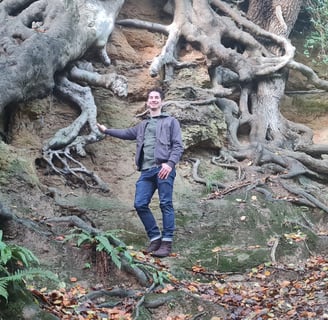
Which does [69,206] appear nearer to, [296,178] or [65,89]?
[65,89]

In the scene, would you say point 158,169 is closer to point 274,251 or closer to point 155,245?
point 155,245

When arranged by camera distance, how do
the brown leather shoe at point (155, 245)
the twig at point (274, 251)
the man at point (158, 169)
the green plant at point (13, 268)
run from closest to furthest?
1. the green plant at point (13, 268)
2. the man at point (158, 169)
3. the brown leather shoe at point (155, 245)
4. the twig at point (274, 251)

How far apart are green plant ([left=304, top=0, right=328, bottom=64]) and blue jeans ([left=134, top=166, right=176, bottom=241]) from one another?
8363 millimetres

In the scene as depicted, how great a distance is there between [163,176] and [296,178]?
4.29 meters

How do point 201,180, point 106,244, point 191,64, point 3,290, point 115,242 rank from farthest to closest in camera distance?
point 191,64, point 201,180, point 115,242, point 106,244, point 3,290

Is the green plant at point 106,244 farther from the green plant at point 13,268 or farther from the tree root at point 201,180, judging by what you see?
the tree root at point 201,180

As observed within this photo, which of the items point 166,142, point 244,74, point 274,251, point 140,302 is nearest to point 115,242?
point 140,302

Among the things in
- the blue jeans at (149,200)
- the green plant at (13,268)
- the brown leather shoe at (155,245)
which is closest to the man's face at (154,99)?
the blue jeans at (149,200)

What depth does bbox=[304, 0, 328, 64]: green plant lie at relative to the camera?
13188mm

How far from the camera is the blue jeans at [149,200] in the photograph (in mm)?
5969

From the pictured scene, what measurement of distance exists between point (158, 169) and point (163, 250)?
99 centimetres

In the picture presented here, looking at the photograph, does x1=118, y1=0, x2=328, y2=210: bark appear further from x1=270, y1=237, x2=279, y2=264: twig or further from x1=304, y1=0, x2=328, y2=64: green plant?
x1=270, y1=237, x2=279, y2=264: twig

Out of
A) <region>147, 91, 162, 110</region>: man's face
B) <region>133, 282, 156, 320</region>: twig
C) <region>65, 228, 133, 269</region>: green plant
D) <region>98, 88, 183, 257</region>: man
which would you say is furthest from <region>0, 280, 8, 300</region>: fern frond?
<region>147, 91, 162, 110</region>: man's face

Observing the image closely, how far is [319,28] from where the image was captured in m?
13.3
